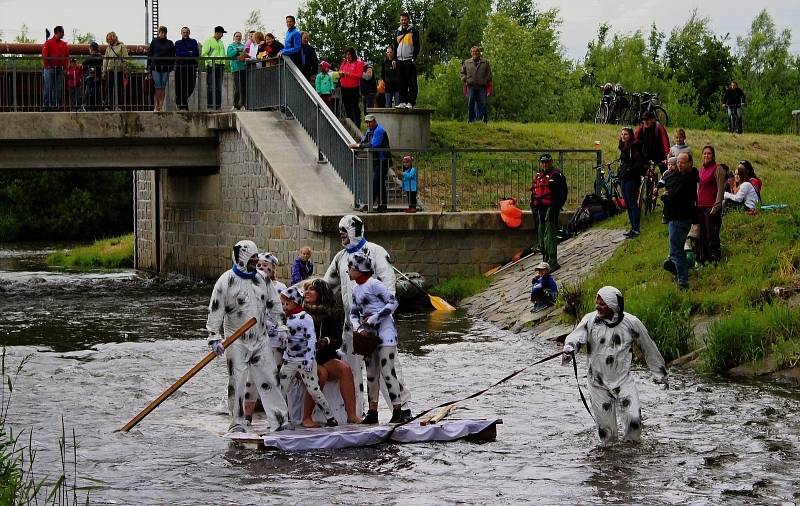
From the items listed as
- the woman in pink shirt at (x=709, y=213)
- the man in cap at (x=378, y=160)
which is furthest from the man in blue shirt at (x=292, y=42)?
the woman in pink shirt at (x=709, y=213)

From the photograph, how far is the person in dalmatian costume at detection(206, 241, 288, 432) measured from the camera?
14.7m

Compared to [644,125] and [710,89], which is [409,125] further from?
[710,89]

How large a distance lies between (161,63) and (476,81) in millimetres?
7565

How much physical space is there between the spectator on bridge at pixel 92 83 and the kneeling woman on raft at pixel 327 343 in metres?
18.5

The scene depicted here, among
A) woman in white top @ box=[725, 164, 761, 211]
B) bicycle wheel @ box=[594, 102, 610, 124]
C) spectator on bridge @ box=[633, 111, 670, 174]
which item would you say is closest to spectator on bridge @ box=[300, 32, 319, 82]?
spectator on bridge @ box=[633, 111, 670, 174]

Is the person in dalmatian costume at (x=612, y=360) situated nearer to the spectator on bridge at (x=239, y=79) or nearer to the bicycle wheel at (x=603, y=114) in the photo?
the spectator on bridge at (x=239, y=79)

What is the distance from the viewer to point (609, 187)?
29953 millimetres

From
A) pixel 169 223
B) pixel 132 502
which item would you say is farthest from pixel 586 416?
pixel 169 223

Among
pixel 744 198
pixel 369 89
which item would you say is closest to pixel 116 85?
pixel 369 89

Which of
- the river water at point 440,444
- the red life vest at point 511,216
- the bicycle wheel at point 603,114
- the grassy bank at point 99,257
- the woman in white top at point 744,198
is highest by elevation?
the bicycle wheel at point 603,114

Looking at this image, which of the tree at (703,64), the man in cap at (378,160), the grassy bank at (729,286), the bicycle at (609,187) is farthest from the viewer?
the tree at (703,64)

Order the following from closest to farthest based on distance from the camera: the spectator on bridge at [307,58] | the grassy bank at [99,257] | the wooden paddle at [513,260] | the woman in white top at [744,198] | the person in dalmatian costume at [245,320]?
the person in dalmatian costume at [245,320] → the woman in white top at [744,198] → the wooden paddle at [513,260] → the spectator on bridge at [307,58] → the grassy bank at [99,257]

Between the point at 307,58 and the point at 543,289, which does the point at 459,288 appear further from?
the point at 307,58

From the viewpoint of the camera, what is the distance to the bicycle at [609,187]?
29359mm
